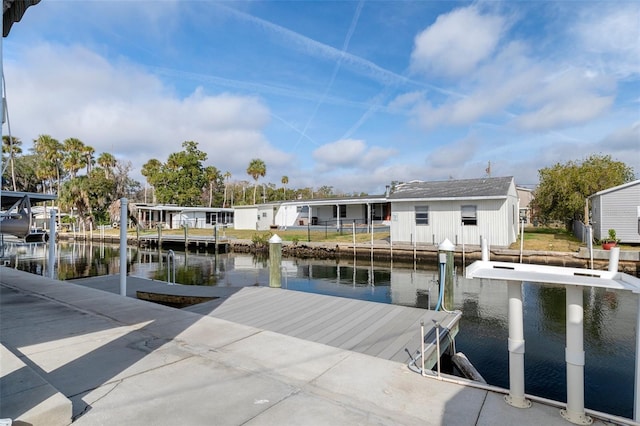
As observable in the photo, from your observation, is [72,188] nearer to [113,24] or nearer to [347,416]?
[113,24]

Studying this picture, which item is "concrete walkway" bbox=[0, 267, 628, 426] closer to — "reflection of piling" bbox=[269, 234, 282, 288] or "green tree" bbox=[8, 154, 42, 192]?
"reflection of piling" bbox=[269, 234, 282, 288]

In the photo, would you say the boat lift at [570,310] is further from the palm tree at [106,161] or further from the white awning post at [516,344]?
the palm tree at [106,161]

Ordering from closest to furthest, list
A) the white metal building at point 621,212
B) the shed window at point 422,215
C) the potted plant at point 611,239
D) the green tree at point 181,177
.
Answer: the potted plant at point 611,239, the white metal building at point 621,212, the shed window at point 422,215, the green tree at point 181,177

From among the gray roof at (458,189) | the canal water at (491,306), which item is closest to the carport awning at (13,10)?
the canal water at (491,306)

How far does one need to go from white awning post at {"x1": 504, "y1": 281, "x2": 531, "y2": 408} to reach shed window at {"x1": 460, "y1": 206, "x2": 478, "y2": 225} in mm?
18452

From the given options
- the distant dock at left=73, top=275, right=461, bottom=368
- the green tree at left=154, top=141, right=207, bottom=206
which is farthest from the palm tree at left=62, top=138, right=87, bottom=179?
the distant dock at left=73, top=275, right=461, bottom=368

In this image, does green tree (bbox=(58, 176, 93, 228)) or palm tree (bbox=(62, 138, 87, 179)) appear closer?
green tree (bbox=(58, 176, 93, 228))

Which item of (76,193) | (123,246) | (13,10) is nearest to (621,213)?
(123,246)

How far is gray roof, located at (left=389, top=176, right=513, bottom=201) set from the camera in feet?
64.0

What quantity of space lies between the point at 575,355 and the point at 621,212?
20.4 m

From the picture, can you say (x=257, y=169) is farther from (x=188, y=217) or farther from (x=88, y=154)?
(x=88, y=154)

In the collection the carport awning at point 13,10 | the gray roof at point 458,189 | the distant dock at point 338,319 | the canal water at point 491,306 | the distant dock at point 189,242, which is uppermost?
the carport awning at point 13,10

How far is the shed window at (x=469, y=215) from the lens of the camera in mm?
19859

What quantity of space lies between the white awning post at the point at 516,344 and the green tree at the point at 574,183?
26.6m
